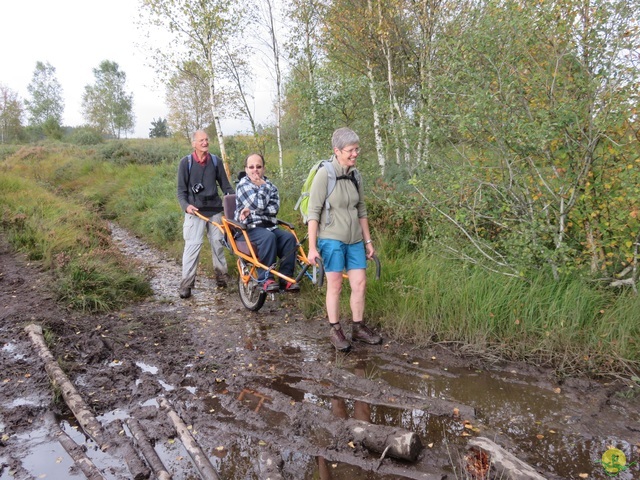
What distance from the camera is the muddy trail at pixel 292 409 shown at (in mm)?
2898

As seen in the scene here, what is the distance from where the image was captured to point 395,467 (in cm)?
286

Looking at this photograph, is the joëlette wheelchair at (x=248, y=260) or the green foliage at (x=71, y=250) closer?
the joëlette wheelchair at (x=248, y=260)

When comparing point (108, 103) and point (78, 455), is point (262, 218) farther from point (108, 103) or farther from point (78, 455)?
point (108, 103)

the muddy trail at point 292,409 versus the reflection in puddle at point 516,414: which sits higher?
the muddy trail at point 292,409

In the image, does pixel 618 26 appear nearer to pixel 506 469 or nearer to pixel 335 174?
pixel 335 174

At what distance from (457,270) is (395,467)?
2852mm

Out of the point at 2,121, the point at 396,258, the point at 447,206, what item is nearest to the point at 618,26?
the point at 447,206

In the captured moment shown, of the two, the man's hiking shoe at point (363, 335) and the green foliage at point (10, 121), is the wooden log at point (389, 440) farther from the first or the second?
the green foliage at point (10, 121)

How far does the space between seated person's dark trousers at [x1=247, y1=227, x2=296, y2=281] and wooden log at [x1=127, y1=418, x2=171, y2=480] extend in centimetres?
258

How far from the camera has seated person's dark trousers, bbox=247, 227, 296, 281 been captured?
568 centimetres

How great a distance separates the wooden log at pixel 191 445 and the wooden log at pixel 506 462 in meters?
1.62

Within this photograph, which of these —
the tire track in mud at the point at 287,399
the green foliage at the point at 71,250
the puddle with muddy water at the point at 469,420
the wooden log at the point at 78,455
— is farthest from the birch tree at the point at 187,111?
the wooden log at the point at 78,455

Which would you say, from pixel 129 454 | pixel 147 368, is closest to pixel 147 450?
pixel 129 454

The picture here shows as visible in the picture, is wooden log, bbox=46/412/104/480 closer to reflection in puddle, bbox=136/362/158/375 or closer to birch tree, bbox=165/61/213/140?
reflection in puddle, bbox=136/362/158/375
